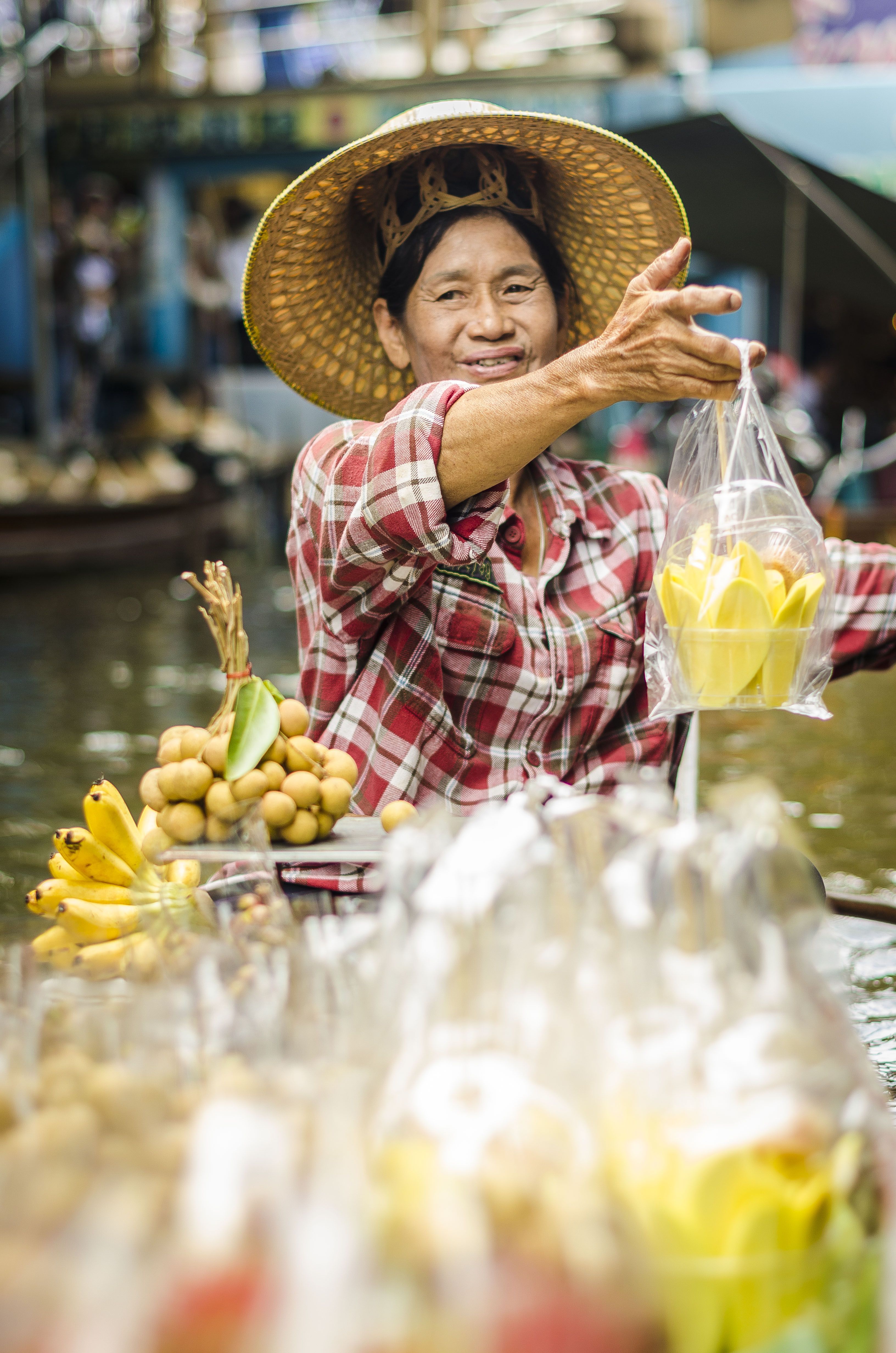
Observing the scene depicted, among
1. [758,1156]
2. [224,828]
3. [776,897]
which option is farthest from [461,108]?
[758,1156]

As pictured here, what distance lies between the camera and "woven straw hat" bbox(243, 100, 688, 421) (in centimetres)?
178

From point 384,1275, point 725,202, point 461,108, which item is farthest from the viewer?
point 725,202

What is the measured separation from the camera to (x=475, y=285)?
1.83 metres

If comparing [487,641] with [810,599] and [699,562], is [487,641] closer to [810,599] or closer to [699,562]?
[699,562]

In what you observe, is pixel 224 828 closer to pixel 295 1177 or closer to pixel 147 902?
pixel 147 902

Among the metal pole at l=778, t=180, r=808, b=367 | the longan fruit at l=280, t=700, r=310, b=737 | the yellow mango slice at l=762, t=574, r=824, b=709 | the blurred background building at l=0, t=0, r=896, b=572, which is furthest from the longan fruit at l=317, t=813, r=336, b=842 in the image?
the blurred background building at l=0, t=0, r=896, b=572

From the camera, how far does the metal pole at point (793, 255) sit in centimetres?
555

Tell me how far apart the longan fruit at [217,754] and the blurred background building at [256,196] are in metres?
4.84

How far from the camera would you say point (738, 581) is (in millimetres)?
1411

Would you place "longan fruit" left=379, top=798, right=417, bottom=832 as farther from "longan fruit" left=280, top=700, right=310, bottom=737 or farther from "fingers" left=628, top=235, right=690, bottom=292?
"fingers" left=628, top=235, right=690, bottom=292

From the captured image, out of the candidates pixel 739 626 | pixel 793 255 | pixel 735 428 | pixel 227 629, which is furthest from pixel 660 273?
pixel 793 255

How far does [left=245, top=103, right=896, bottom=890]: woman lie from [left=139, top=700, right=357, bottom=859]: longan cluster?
173mm

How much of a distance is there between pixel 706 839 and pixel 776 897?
2.2 inches

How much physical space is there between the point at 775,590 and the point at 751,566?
5cm
